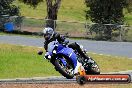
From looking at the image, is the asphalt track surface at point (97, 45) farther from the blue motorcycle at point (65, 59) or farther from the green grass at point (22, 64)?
the blue motorcycle at point (65, 59)

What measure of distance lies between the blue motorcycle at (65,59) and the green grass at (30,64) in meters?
17.4

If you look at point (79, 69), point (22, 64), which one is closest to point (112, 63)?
point (22, 64)

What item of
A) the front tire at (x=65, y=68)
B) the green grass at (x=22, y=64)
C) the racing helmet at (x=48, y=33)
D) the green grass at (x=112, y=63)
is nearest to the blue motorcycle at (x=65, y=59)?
the front tire at (x=65, y=68)

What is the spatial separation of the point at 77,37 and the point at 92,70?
39.2 metres

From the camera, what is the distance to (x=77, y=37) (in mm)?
52125

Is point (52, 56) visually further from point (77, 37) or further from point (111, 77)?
point (77, 37)

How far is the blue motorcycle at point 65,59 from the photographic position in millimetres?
12477

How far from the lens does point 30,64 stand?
110ft

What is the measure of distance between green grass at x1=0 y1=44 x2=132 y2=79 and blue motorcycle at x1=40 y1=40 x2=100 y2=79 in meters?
17.4

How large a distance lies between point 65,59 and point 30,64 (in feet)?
68.5

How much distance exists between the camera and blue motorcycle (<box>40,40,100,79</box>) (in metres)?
12.5

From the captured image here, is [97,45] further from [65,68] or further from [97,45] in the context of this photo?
[65,68]

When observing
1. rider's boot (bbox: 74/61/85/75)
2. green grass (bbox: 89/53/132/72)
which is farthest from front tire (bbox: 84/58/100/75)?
green grass (bbox: 89/53/132/72)

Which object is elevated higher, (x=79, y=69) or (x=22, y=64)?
(x=79, y=69)
